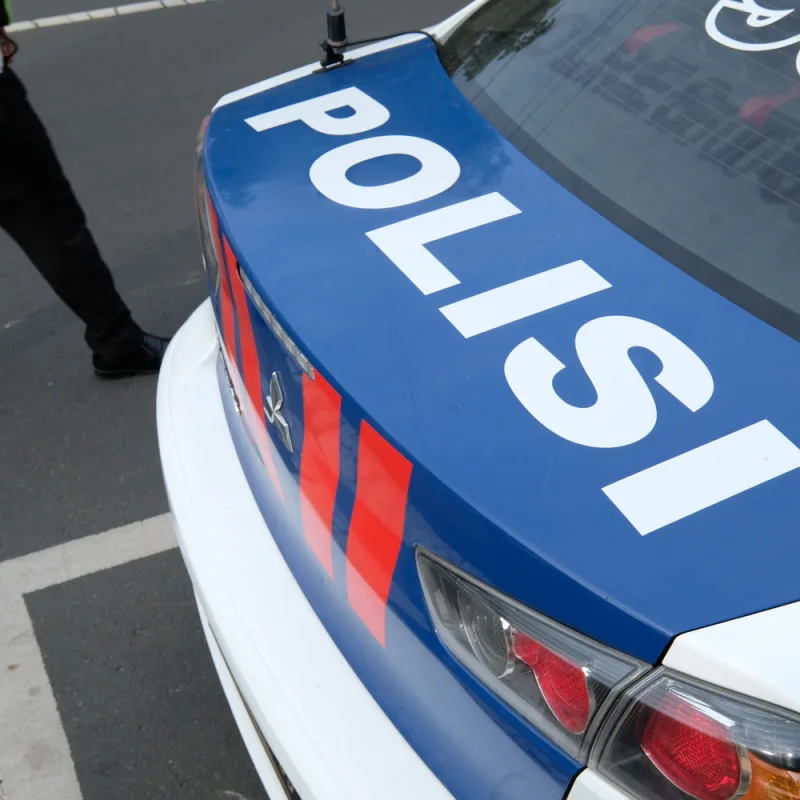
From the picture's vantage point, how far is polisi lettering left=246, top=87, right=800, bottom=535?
3.92 ft

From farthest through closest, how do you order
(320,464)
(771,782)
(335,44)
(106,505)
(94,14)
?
1. (94,14)
2. (106,505)
3. (335,44)
4. (320,464)
5. (771,782)

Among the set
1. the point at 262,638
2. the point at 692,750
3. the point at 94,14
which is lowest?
the point at 94,14

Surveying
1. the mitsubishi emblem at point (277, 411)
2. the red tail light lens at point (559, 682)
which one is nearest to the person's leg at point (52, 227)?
the mitsubishi emblem at point (277, 411)

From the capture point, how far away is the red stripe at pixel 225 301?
176 cm

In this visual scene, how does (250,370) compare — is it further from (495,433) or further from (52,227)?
(52,227)

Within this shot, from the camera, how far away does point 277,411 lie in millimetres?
1557

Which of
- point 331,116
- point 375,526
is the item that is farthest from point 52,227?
point 375,526

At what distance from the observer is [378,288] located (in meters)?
1.49

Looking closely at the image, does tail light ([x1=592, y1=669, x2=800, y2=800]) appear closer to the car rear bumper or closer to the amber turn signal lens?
the amber turn signal lens

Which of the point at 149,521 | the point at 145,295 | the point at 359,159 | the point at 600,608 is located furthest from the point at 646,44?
the point at 145,295

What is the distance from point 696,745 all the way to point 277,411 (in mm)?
771

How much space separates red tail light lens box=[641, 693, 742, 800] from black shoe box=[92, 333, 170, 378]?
2475 millimetres

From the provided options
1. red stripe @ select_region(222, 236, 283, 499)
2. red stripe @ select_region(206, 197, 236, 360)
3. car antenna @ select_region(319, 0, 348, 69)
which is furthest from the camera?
car antenna @ select_region(319, 0, 348, 69)

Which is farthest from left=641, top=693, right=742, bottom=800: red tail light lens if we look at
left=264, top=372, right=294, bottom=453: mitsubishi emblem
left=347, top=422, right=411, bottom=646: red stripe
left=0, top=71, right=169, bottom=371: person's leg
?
left=0, top=71, right=169, bottom=371: person's leg
